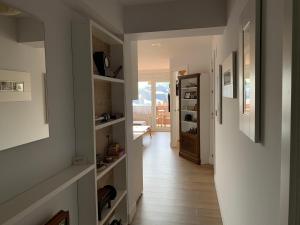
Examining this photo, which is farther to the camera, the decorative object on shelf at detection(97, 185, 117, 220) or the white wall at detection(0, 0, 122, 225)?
the decorative object on shelf at detection(97, 185, 117, 220)

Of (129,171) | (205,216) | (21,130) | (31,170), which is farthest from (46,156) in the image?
(205,216)

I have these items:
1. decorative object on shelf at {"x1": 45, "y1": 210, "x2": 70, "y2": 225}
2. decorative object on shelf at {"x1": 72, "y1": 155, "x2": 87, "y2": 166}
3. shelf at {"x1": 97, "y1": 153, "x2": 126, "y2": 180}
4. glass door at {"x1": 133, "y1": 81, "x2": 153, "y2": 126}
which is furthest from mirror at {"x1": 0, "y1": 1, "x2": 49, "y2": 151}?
glass door at {"x1": 133, "y1": 81, "x2": 153, "y2": 126}

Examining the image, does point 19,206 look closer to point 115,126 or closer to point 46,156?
point 46,156

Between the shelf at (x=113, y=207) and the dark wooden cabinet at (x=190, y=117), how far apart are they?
Result: 2811 millimetres

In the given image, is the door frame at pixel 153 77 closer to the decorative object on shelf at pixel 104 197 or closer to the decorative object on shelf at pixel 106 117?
the decorative object on shelf at pixel 106 117

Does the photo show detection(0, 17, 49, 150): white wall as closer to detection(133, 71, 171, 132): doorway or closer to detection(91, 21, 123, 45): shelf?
detection(91, 21, 123, 45): shelf

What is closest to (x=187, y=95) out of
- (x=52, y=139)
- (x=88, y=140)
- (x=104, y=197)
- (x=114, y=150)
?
(x=114, y=150)

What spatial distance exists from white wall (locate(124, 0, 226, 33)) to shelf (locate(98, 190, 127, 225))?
70.7 inches

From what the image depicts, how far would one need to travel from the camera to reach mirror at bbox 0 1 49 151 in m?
1.21

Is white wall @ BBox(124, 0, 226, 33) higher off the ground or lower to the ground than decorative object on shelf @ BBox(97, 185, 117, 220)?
higher

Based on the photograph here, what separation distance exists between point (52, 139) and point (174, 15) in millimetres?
1781

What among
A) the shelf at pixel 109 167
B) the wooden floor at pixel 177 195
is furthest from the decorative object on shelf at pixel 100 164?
the wooden floor at pixel 177 195

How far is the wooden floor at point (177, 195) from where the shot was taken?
Result: 115 inches

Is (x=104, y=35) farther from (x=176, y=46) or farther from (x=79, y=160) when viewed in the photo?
(x=176, y=46)
